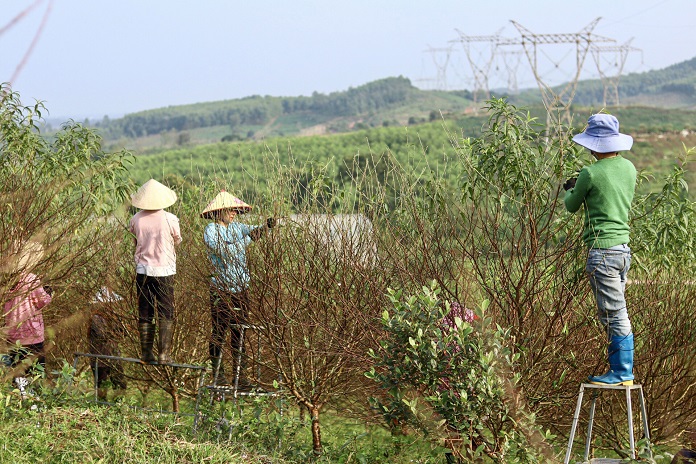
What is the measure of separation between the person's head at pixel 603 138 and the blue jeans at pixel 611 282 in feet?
1.70

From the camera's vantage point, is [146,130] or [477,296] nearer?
[477,296]

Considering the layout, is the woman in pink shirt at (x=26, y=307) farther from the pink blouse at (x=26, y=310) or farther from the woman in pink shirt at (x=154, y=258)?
the woman in pink shirt at (x=154, y=258)

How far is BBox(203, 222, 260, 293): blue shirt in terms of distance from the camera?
246 inches

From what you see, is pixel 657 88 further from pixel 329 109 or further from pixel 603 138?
pixel 603 138

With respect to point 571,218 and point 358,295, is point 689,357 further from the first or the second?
point 358,295

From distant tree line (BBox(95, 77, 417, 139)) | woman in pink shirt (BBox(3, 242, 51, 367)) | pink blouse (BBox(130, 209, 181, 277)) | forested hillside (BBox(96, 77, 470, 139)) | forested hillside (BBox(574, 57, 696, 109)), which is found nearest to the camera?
woman in pink shirt (BBox(3, 242, 51, 367))

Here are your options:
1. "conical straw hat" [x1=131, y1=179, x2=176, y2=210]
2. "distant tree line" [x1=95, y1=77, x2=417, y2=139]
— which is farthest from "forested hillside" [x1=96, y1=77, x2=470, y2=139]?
"conical straw hat" [x1=131, y1=179, x2=176, y2=210]

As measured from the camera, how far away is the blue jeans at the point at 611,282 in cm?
429

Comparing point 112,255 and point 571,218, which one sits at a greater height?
point 571,218

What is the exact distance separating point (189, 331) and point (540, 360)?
12.0 feet

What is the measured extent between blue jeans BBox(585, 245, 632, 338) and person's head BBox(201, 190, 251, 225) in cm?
273

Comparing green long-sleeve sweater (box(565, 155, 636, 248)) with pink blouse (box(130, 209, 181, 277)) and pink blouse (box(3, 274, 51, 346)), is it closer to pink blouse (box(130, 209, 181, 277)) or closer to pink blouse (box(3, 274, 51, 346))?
pink blouse (box(130, 209, 181, 277))

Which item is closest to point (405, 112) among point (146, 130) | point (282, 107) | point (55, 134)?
point (282, 107)

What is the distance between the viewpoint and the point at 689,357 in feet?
20.6
